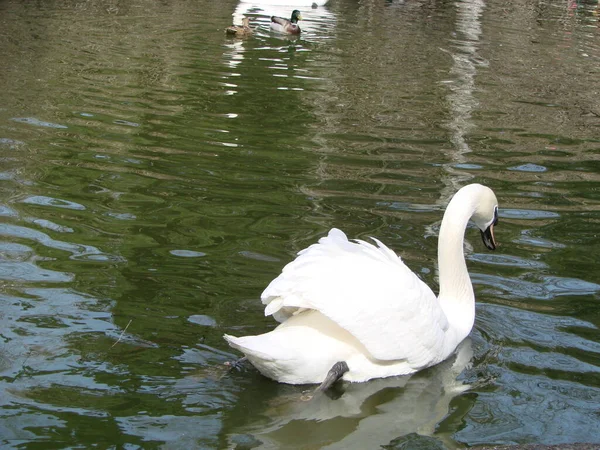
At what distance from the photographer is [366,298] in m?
5.17

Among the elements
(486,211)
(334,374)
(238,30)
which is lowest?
(334,374)

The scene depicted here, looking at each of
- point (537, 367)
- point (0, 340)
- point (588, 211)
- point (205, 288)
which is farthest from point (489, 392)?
point (588, 211)

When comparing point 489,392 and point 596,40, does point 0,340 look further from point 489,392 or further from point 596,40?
point 596,40

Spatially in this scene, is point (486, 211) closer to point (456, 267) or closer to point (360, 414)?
point (456, 267)

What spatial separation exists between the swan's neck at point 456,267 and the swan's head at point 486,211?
0.39 ft

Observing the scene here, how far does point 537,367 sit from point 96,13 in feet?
53.1

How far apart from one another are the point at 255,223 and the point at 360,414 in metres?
2.96

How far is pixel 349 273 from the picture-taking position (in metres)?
5.20

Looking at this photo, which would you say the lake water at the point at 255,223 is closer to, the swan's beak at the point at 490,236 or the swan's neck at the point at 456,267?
the swan's neck at the point at 456,267

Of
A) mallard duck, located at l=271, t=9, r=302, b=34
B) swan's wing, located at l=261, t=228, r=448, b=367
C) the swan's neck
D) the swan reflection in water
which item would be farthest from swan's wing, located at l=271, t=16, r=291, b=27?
the swan reflection in water

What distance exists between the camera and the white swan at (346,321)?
504cm

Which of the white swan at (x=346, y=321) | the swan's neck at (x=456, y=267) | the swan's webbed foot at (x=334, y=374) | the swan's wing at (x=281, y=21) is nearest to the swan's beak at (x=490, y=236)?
the swan's neck at (x=456, y=267)

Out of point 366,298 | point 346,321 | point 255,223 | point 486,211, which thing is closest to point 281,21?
point 255,223

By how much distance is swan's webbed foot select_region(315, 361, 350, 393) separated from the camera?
16.6ft
